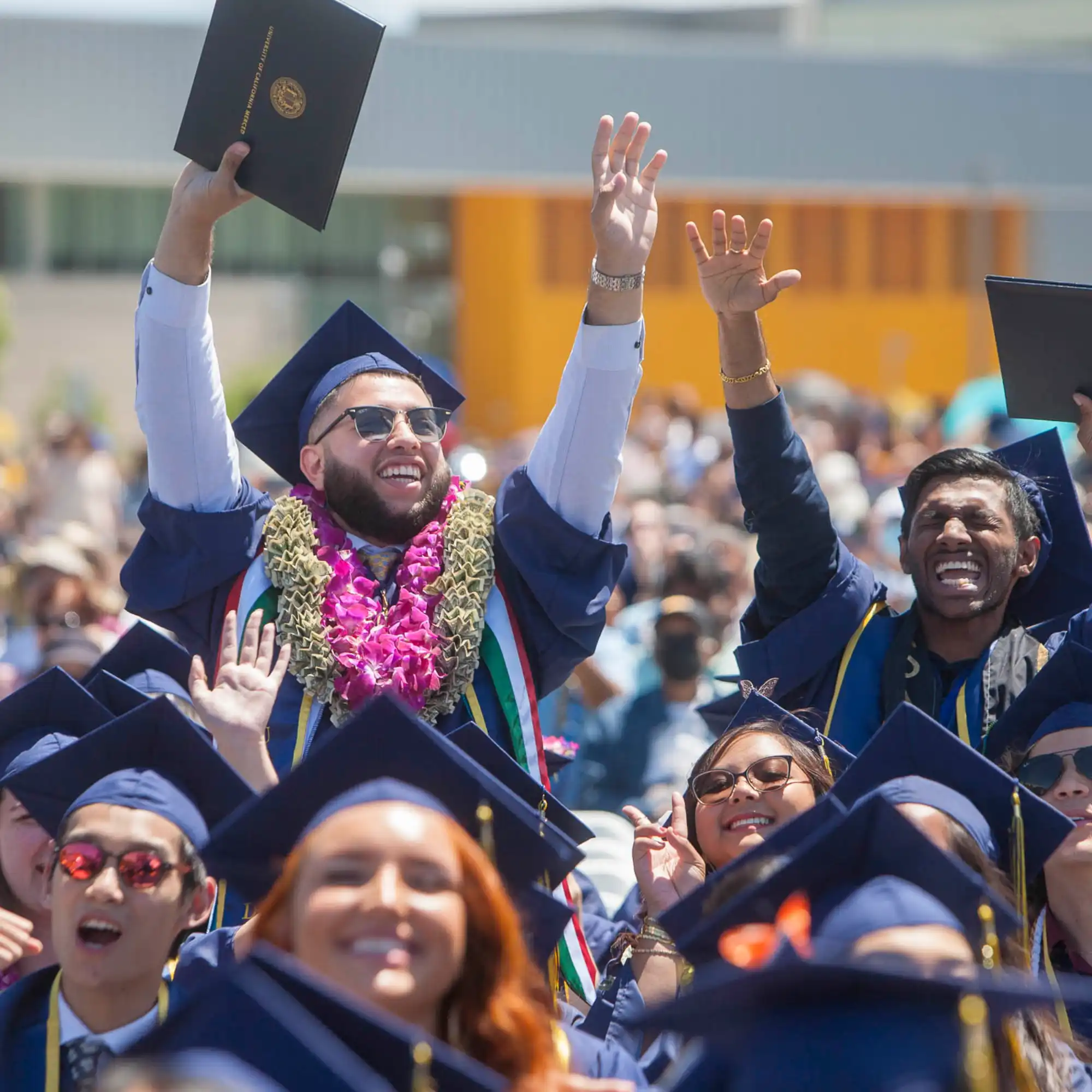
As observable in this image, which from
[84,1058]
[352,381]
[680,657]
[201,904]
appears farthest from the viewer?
[680,657]

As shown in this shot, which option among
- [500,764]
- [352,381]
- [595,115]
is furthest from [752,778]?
[595,115]

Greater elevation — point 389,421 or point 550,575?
point 389,421

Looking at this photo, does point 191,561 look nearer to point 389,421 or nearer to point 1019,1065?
point 389,421

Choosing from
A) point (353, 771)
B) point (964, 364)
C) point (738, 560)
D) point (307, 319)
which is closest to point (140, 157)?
point (307, 319)

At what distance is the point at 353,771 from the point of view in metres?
3.09

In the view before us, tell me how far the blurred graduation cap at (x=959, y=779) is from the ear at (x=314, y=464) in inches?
62.2

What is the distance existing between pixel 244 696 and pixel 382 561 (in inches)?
22.6

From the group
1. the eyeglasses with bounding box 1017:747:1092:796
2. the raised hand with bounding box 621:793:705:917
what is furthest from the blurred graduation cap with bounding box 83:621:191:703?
the eyeglasses with bounding box 1017:747:1092:796

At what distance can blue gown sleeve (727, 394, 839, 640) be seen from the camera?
445 cm

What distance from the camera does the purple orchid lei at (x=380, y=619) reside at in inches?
164

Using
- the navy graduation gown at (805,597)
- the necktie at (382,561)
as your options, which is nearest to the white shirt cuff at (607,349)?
the navy graduation gown at (805,597)

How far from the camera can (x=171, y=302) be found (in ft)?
13.7

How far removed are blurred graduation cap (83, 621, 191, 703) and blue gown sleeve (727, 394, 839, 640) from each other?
1556 millimetres

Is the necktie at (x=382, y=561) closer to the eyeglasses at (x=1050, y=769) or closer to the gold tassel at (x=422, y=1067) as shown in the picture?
the eyeglasses at (x=1050, y=769)
